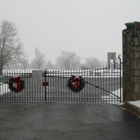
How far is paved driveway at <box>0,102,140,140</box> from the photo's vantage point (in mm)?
4672

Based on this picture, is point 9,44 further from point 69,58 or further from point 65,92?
point 69,58

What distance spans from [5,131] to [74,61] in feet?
329

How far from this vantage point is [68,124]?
221 inches

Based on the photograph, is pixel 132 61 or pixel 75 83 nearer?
pixel 132 61

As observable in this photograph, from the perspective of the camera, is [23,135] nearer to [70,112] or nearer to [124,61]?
[70,112]

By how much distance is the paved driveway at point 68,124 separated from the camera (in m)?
4.67

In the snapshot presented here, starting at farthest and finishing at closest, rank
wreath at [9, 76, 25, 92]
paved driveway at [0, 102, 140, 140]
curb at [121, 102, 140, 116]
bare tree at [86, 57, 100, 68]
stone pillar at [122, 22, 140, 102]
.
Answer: bare tree at [86, 57, 100, 68] → wreath at [9, 76, 25, 92] → stone pillar at [122, 22, 140, 102] → curb at [121, 102, 140, 116] → paved driveway at [0, 102, 140, 140]

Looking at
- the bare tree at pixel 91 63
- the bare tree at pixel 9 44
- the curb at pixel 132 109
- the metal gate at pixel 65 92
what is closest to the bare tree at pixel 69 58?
the bare tree at pixel 91 63

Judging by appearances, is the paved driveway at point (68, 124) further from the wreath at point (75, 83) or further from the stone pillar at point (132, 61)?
the wreath at point (75, 83)

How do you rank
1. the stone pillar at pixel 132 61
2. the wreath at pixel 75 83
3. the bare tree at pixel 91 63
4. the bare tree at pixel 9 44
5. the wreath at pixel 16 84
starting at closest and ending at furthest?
the stone pillar at pixel 132 61, the wreath at pixel 75 83, the wreath at pixel 16 84, the bare tree at pixel 9 44, the bare tree at pixel 91 63

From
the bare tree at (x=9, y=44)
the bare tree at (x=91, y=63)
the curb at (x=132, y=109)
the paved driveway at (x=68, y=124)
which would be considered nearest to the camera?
the paved driveway at (x=68, y=124)

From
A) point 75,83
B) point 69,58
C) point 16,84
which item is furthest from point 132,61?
point 69,58

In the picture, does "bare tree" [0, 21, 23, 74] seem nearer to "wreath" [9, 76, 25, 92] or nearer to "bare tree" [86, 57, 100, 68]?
Result: "wreath" [9, 76, 25, 92]

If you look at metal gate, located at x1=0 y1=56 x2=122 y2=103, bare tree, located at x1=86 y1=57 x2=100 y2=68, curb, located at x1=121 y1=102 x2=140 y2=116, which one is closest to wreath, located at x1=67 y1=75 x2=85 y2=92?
metal gate, located at x1=0 y1=56 x2=122 y2=103
